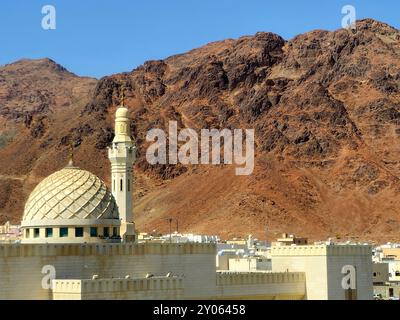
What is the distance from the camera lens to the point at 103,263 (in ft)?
122

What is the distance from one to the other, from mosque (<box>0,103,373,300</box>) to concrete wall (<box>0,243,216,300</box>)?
0.03 metres

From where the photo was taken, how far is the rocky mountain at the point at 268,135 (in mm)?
121000

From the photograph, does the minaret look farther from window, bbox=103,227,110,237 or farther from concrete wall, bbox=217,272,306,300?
window, bbox=103,227,110,237

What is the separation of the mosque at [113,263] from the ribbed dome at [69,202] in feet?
0.12

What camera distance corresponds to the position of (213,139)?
139m

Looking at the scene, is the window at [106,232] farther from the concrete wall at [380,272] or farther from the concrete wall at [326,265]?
the concrete wall at [380,272]

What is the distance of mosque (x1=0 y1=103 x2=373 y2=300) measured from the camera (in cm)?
3472

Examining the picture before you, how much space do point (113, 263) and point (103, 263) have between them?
428mm

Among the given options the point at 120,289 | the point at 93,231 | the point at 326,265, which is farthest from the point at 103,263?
the point at 326,265

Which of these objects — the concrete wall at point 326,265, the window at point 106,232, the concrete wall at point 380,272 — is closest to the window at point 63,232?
the window at point 106,232

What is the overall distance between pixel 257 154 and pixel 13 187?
122 feet

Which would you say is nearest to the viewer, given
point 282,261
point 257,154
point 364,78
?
point 282,261

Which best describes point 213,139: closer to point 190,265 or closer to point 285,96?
point 285,96
